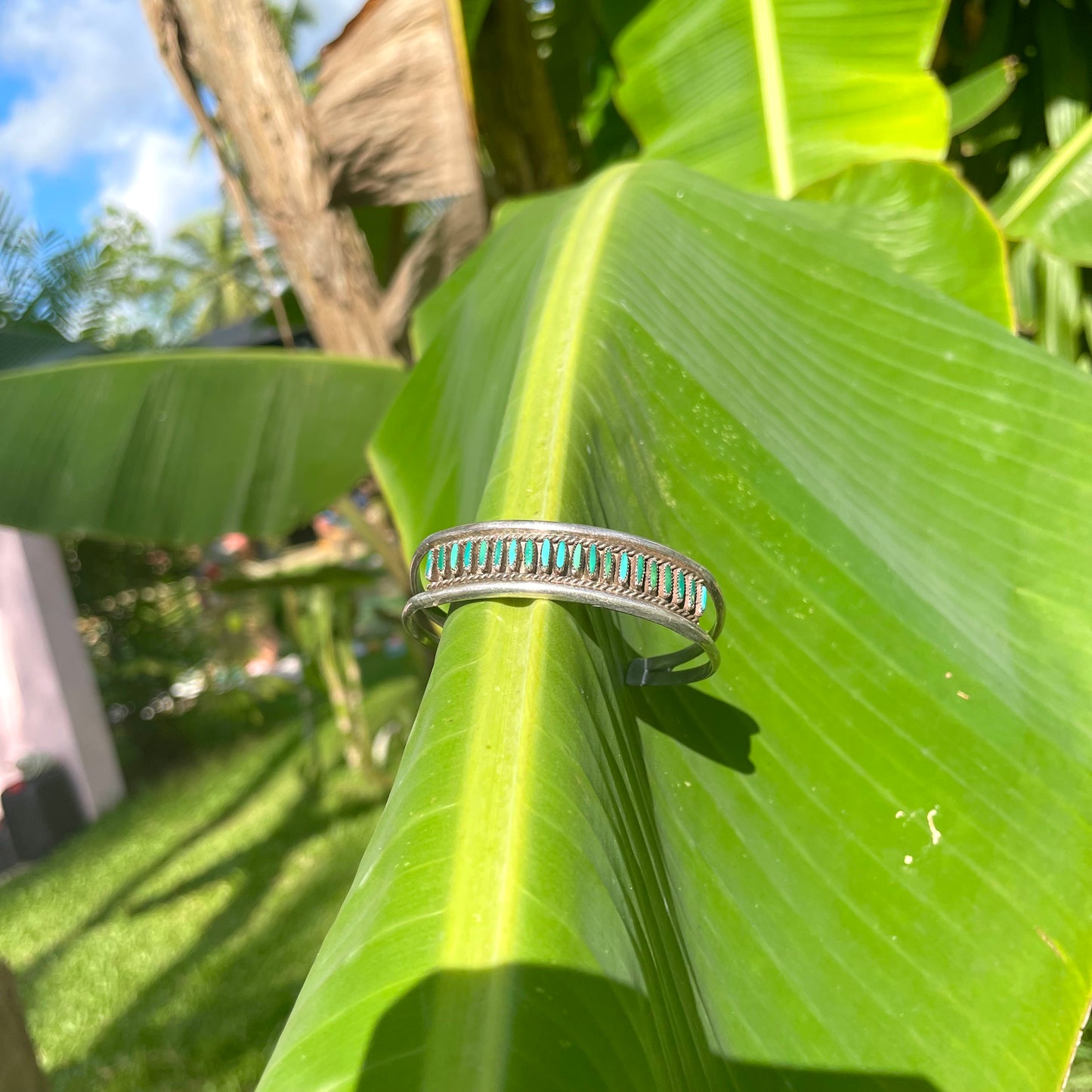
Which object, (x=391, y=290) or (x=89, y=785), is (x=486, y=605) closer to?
(x=391, y=290)

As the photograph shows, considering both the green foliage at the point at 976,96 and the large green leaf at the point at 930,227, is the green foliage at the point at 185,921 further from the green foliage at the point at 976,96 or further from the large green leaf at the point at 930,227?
the green foliage at the point at 976,96

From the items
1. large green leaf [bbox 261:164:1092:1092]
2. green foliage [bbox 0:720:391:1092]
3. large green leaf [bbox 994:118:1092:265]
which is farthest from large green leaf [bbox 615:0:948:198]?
green foliage [bbox 0:720:391:1092]

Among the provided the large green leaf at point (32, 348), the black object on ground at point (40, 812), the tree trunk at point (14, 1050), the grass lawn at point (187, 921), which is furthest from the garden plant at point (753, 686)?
the black object on ground at point (40, 812)

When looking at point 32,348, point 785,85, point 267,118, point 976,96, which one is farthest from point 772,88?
point 32,348

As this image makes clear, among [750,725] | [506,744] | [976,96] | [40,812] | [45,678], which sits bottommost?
[40,812]

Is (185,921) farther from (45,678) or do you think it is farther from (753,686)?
(753,686)

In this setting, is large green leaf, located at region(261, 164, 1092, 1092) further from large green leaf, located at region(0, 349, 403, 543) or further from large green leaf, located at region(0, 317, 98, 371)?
large green leaf, located at region(0, 317, 98, 371)

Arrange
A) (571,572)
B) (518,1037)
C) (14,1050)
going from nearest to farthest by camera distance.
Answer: (518,1037), (571,572), (14,1050)
